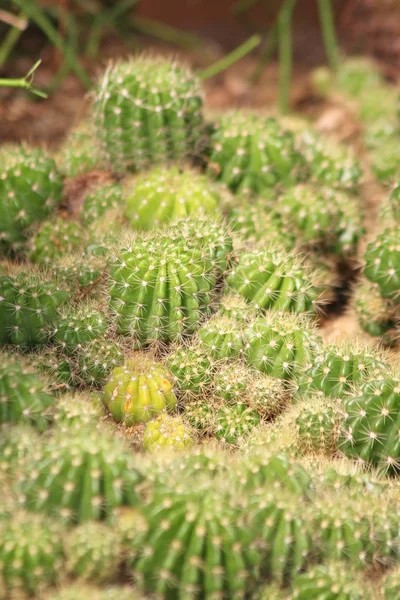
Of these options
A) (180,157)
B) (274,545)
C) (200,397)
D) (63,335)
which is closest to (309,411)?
(200,397)

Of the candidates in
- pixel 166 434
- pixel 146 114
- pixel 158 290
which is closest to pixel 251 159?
pixel 146 114

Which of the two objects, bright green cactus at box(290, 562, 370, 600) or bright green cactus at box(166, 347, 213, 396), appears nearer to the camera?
bright green cactus at box(290, 562, 370, 600)

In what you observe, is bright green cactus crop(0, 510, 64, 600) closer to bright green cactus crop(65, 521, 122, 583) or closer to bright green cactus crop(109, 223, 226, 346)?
bright green cactus crop(65, 521, 122, 583)

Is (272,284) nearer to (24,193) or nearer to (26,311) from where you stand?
(26,311)

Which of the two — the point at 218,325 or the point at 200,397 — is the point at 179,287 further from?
the point at 200,397

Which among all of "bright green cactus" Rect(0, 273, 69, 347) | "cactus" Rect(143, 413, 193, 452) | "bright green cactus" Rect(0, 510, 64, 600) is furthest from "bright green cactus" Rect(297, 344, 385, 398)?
"bright green cactus" Rect(0, 510, 64, 600)
